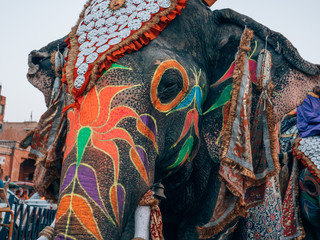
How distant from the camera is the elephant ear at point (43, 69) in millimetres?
2816

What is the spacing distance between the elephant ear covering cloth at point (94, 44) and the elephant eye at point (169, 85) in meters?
0.19

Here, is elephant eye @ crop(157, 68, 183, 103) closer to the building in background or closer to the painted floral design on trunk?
the painted floral design on trunk

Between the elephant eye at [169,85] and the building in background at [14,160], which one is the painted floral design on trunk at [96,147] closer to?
the elephant eye at [169,85]

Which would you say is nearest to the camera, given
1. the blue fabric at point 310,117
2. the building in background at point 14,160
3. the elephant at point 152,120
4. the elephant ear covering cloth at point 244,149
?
the elephant at point 152,120

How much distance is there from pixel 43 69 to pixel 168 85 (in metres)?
0.98

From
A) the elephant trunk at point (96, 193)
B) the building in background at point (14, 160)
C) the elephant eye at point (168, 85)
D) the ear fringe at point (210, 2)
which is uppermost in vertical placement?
the ear fringe at point (210, 2)

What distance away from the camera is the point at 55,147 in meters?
2.42

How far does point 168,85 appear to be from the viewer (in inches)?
88.4

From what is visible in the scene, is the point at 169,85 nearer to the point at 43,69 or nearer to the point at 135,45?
the point at 135,45

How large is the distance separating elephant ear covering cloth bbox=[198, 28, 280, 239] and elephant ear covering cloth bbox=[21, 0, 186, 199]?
527 millimetres

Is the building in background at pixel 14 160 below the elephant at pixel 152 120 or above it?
below

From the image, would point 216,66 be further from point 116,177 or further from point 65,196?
point 65,196

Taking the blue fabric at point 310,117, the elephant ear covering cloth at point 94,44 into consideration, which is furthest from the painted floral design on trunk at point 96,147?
the blue fabric at point 310,117

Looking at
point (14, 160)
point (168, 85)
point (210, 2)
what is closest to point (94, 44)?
point (168, 85)
